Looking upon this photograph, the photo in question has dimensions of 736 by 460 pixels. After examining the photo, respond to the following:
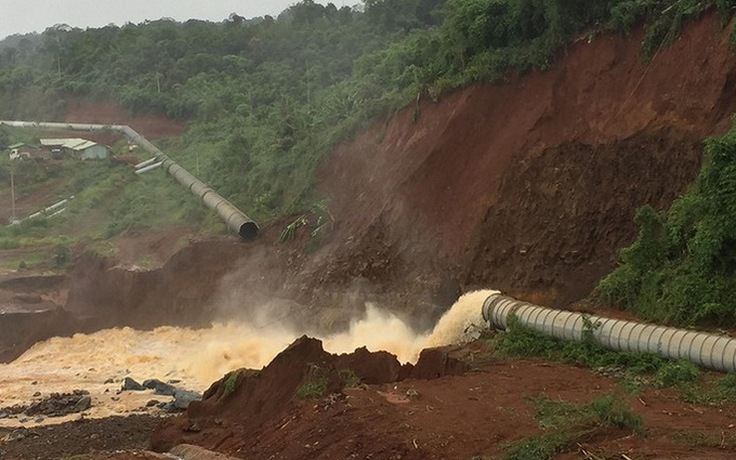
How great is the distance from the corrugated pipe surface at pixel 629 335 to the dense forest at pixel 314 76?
4.17ft

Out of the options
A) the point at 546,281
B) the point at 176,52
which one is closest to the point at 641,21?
the point at 546,281

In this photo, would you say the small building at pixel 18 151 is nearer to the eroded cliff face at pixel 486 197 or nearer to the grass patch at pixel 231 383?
the eroded cliff face at pixel 486 197

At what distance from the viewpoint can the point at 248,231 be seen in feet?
113

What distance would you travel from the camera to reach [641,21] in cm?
2520

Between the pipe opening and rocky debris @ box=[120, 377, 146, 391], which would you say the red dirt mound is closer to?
rocky debris @ box=[120, 377, 146, 391]

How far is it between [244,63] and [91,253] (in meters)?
29.3

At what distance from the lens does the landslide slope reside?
22875 mm

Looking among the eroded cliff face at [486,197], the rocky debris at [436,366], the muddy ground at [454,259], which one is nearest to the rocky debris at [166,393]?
the muddy ground at [454,259]

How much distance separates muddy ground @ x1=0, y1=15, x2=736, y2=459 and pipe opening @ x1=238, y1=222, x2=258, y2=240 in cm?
37

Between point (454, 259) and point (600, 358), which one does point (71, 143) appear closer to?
point (454, 259)

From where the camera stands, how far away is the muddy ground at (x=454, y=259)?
554 inches

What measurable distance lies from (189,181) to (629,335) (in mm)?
28797

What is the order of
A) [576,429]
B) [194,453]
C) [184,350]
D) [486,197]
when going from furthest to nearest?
1. [184,350]
2. [486,197]
3. [194,453]
4. [576,429]

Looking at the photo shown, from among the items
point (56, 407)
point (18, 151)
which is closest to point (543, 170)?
point (56, 407)
